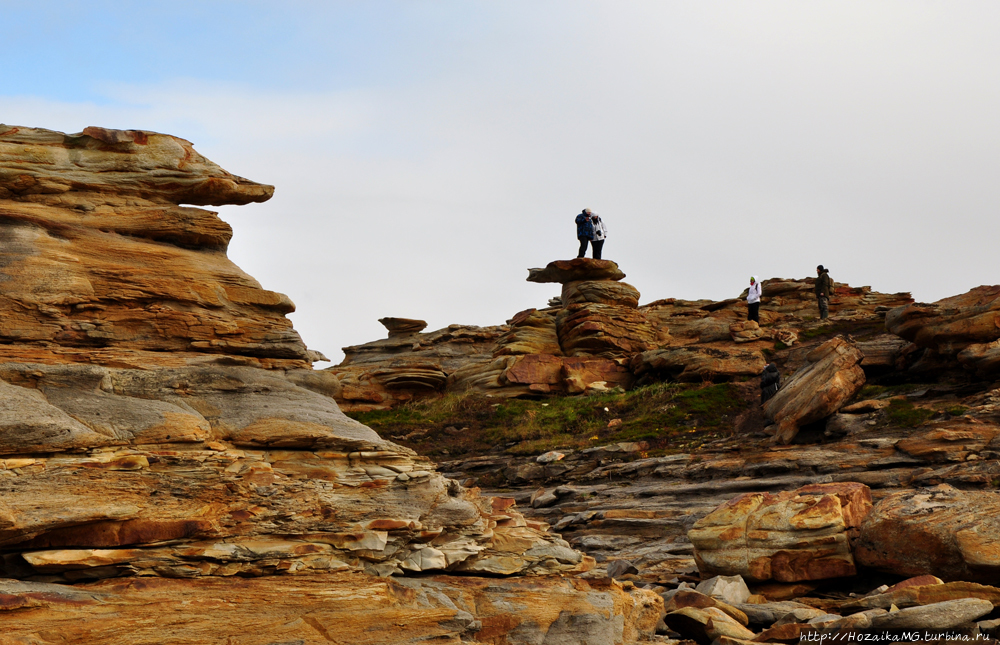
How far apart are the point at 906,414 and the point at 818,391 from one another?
244 centimetres

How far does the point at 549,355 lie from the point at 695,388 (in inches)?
281

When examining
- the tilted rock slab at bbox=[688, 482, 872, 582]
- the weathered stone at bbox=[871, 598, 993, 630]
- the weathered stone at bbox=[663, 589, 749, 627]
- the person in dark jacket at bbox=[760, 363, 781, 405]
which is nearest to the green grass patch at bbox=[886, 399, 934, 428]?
the person in dark jacket at bbox=[760, 363, 781, 405]

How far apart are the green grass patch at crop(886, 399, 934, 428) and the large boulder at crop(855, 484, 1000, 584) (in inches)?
308

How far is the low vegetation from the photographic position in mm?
28138

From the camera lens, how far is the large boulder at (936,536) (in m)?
13.5

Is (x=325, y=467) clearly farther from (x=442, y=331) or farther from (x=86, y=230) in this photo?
(x=442, y=331)

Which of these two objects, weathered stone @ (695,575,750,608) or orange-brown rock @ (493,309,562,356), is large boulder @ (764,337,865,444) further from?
orange-brown rock @ (493,309,562,356)

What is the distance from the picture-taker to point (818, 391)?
24797 mm

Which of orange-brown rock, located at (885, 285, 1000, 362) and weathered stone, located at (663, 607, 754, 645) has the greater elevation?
orange-brown rock, located at (885, 285, 1000, 362)

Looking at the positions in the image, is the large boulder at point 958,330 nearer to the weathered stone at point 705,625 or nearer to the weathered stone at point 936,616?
the weathered stone at point 936,616

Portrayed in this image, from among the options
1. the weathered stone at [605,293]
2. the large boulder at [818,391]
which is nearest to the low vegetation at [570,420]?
the large boulder at [818,391]

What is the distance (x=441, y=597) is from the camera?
40.0ft

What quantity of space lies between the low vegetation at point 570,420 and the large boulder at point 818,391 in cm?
248

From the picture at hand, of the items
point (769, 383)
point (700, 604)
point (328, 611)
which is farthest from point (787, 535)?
point (769, 383)
